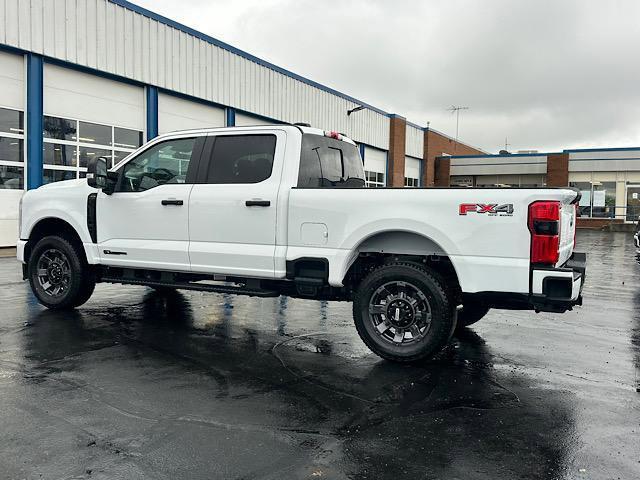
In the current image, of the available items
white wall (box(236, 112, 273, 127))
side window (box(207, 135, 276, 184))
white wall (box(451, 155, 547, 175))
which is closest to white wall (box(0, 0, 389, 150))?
white wall (box(236, 112, 273, 127))

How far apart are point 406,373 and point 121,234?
3778 mm

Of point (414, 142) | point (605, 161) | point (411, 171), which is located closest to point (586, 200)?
point (605, 161)

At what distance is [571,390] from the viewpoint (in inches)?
182

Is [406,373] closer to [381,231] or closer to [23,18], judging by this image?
[381,231]

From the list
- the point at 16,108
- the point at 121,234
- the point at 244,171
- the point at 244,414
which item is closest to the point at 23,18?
the point at 16,108

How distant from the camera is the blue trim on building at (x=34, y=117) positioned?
16.1 meters

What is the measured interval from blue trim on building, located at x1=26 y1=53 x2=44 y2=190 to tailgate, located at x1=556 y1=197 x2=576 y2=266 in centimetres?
1512

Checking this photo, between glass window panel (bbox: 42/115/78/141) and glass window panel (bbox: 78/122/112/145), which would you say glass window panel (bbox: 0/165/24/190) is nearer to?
glass window panel (bbox: 42/115/78/141)

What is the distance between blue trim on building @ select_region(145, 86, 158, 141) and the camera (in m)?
19.8

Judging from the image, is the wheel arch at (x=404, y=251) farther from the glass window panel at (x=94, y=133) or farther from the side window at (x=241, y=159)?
the glass window panel at (x=94, y=133)

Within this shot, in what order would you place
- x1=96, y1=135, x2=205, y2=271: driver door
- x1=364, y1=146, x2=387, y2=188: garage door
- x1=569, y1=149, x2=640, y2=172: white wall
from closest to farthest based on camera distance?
x1=96, y1=135, x2=205, y2=271: driver door
x1=364, y1=146, x2=387, y2=188: garage door
x1=569, y1=149, x2=640, y2=172: white wall

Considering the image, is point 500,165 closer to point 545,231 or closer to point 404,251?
point 404,251

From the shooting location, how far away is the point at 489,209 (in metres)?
4.89

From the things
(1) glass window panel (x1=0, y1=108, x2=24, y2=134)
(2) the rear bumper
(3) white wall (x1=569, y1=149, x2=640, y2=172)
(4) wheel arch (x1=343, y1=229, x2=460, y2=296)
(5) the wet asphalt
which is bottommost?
(5) the wet asphalt
